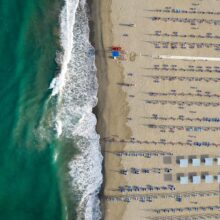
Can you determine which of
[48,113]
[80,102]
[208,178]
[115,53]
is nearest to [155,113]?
[115,53]

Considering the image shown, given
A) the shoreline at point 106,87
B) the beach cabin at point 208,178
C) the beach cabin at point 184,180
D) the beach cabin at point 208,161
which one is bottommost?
the beach cabin at point 184,180

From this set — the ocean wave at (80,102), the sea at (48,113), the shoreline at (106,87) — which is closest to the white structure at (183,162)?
the shoreline at (106,87)

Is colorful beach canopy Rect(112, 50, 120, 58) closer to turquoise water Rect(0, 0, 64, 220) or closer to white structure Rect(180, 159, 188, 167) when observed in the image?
turquoise water Rect(0, 0, 64, 220)

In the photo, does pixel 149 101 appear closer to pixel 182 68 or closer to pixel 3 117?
pixel 182 68

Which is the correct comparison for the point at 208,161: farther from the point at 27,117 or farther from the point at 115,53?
the point at 27,117

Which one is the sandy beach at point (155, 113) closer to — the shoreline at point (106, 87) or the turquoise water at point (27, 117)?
the shoreline at point (106, 87)

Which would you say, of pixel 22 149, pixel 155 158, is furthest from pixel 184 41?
pixel 22 149
